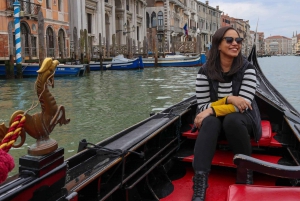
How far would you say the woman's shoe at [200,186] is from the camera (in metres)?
1.48

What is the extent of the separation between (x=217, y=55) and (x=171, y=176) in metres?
0.65

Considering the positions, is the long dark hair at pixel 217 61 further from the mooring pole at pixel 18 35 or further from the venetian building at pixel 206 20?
the venetian building at pixel 206 20

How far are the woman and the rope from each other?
2.77 ft

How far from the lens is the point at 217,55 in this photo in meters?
1.79

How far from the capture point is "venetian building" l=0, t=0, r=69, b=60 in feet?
39.0

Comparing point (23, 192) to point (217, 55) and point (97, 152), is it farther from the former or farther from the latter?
point (217, 55)

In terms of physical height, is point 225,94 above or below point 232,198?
above

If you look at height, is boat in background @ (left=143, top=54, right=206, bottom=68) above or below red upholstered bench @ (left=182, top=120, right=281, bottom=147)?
above

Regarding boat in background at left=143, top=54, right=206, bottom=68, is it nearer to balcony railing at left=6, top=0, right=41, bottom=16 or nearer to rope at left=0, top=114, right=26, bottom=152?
balcony railing at left=6, top=0, right=41, bottom=16

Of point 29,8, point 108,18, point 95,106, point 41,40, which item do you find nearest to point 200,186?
point 95,106

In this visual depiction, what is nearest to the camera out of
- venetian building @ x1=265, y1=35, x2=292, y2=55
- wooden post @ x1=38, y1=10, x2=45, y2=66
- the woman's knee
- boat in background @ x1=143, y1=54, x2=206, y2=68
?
the woman's knee

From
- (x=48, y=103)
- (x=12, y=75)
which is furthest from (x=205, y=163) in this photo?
(x=12, y=75)

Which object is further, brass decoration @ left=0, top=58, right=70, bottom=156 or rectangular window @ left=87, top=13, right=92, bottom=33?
rectangular window @ left=87, top=13, right=92, bottom=33

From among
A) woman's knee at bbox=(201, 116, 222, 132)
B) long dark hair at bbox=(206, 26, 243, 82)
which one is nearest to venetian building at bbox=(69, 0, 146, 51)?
long dark hair at bbox=(206, 26, 243, 82)
